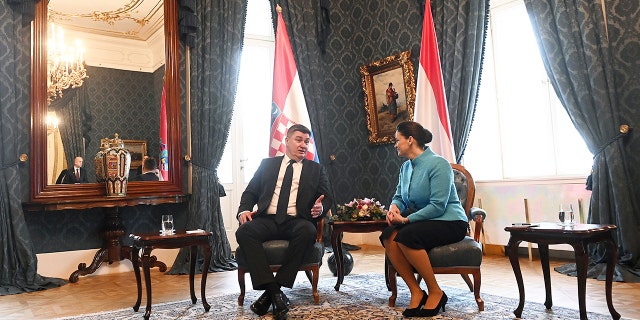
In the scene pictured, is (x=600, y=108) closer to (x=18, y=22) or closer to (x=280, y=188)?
(x=280, y=188)

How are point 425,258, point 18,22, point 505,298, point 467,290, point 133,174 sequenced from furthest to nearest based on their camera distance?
point 133,174 < point 18,22 < point 467,290 < point 505,298 < point 425,258

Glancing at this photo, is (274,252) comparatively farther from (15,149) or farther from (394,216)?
(15,149)

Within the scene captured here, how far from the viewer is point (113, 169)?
15.4ft

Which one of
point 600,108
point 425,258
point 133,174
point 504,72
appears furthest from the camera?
point 504,72

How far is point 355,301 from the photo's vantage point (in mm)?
3279

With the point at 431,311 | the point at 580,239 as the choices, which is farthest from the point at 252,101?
the point at 580,239

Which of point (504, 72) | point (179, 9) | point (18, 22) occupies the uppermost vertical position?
point (179, 9)

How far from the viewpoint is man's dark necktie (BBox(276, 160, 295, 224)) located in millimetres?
3389

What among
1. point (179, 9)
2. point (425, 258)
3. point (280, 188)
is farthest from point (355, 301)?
point (179, 9)

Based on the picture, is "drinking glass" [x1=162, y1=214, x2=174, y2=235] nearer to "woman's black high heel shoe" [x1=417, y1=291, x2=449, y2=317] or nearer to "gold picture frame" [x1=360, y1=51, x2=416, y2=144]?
"woman's black high heel shoe" [x1=417, y1=291, x2=449, y2=317]

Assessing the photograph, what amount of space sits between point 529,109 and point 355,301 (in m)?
2.98

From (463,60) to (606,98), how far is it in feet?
4.79


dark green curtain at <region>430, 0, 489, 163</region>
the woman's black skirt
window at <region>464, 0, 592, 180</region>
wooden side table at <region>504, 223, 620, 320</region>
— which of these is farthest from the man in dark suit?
window at <region>464, 0, 592, 180</region>

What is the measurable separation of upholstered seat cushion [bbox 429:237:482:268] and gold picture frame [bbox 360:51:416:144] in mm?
3085
